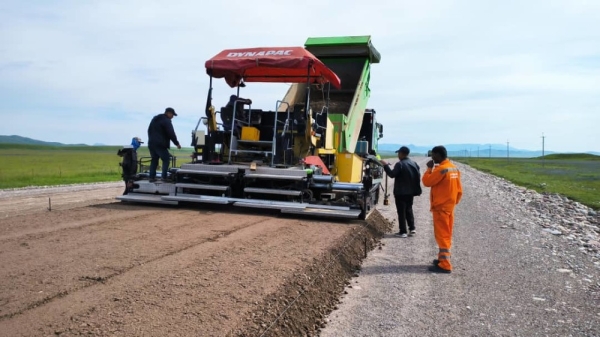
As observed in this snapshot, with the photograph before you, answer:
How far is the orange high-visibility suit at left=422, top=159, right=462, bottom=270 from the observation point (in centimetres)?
637

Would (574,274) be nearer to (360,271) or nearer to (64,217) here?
(360,271)

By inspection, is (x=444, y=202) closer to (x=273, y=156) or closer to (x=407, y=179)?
(x=407, y=179)

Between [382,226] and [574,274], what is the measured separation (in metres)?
3.68

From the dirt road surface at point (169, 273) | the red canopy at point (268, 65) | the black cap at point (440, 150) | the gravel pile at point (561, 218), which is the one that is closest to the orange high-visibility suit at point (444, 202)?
the black cap at point (440, 150)

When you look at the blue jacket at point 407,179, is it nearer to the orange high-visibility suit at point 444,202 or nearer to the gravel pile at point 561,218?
the orange high-visibility suit at point 444,202

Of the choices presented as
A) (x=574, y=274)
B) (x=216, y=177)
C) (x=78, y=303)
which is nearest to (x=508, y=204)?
(x=574, y=274)

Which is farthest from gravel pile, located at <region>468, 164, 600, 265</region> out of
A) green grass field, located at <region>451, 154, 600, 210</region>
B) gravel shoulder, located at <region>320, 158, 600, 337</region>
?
green grass field, located at <region>451, 154, 600, 210</region>

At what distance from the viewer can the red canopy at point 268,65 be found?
921 centimetres

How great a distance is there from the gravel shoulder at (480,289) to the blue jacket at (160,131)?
4883 mm

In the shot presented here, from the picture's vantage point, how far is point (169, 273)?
15.1 feet

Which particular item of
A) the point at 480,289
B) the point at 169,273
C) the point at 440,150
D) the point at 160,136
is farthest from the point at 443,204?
the point at 160,136

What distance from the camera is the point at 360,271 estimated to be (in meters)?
6.43

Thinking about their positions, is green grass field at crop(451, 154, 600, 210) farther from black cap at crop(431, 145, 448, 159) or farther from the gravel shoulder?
black cap at crop(431, 145, 448, 159)

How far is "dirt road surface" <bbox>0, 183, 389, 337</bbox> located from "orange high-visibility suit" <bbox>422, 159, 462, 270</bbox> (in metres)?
1.24
